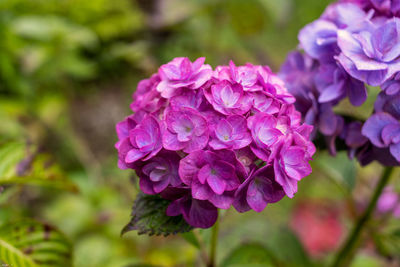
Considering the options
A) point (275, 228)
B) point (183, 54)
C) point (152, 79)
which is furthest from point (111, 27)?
point (152, 79)

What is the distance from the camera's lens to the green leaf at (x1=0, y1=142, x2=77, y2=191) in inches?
31.7

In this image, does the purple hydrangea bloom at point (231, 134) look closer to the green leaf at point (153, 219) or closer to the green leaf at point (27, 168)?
the green leaf at point (153, 219)

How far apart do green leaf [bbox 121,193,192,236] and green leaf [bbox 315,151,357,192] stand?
1.87 ft

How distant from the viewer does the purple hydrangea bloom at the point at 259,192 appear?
55 centimetres

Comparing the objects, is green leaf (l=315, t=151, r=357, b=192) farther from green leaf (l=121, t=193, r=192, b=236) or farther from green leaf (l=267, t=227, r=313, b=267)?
green leaf (l=121, t=193, r=192, b=236)

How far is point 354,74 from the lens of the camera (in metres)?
0.62

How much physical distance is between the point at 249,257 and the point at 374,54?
20.5 inches

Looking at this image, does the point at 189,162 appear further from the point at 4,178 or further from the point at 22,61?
the point at 22,61

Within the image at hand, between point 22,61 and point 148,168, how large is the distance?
1664 mm

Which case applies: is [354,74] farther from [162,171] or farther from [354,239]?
[354,239]

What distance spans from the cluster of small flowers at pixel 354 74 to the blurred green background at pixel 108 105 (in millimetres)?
358

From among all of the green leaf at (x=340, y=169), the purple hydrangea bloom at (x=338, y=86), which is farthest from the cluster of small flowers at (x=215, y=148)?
the green leaf at (x=340, y=169)

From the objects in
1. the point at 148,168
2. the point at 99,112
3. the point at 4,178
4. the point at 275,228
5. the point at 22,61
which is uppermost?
the point at 148,168

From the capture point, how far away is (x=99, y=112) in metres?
2.31
